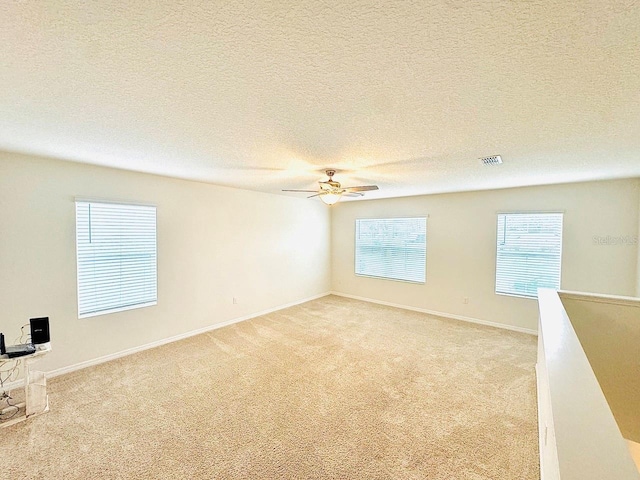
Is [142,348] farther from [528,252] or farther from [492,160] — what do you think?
[528,252]

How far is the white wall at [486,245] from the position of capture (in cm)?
368

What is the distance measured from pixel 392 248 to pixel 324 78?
4.86m

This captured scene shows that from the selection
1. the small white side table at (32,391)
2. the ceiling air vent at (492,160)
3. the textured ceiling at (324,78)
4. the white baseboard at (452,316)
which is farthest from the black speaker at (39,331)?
the white baseboard at (452,316)

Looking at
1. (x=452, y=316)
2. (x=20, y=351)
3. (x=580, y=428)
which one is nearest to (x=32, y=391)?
(x=20, y=351)

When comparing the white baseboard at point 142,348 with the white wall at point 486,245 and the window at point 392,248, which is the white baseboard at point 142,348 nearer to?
the window at point 392,248

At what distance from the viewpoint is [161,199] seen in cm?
385

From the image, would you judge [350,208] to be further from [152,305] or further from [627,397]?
[627,397]

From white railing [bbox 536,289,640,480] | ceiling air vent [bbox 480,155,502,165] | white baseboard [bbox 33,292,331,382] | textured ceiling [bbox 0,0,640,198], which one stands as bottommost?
white baseboard [bbox 33,292,331,382]

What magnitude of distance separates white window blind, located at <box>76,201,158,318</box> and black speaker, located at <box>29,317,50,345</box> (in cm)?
66

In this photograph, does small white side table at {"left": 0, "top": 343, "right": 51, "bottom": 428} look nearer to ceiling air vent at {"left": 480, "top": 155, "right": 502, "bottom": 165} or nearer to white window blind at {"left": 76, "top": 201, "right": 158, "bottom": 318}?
white window blind at {"left": 76, "top": 201, "right": 158, "bottom": 318}

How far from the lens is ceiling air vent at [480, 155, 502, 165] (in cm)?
271

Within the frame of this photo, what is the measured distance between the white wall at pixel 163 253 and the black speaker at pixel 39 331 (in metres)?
0.57

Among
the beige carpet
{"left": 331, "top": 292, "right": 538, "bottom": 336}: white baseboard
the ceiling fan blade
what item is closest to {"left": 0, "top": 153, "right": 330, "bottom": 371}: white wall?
the beige carpet

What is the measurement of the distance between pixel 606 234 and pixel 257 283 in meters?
5.32
